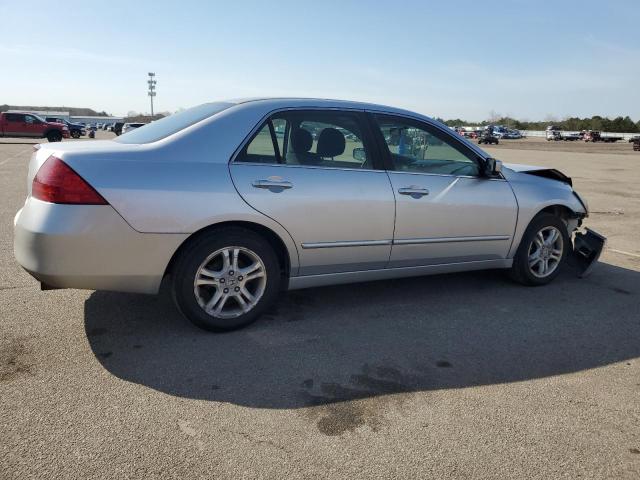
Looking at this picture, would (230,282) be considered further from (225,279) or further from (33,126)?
(33,126)

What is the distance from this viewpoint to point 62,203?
316cm

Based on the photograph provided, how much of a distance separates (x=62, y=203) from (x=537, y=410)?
293 cm

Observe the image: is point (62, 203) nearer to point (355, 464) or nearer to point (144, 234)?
point (144, 234)

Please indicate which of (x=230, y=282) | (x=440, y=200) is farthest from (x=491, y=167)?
(x=230, y=282)

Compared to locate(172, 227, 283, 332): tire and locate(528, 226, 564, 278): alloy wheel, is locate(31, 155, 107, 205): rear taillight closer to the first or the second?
locate(172, 227, 283, 332): tire

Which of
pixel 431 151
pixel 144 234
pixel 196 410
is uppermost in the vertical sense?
pixel 431 151

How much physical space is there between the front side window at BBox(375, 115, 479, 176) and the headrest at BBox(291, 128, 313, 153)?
0.66m

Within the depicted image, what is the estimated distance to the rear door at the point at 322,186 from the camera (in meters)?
3.66

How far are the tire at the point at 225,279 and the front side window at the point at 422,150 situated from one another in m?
1.34

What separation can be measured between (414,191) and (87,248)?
7.89ft

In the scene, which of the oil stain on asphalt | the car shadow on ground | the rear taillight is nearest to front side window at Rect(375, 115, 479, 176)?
the car shadow on ground

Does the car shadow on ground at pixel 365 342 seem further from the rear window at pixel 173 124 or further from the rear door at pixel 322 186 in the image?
the rear window at pixel 173 124

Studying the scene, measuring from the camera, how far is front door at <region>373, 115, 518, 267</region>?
422 cm

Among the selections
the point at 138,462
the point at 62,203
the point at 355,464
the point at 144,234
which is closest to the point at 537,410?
the point at 355,464
